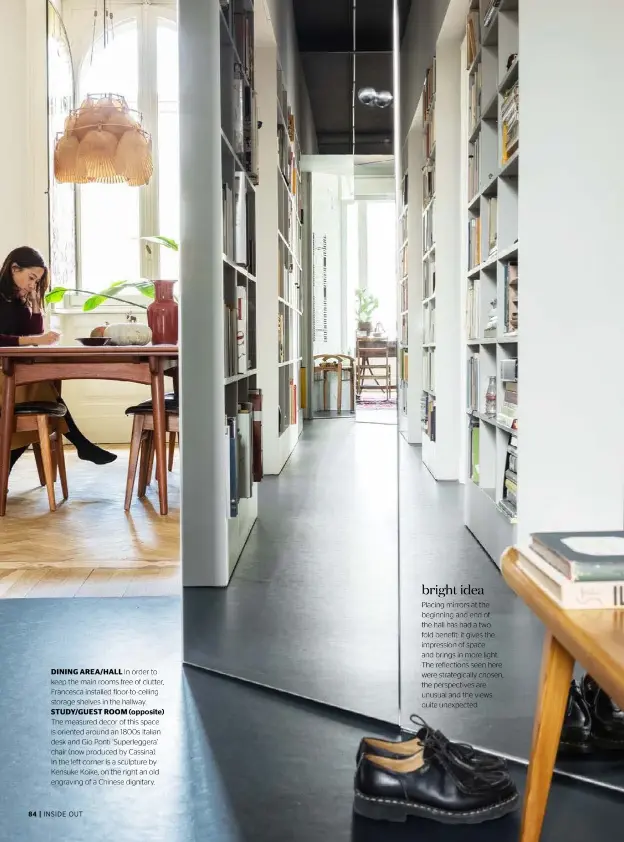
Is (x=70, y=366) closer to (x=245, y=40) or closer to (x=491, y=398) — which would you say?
(x=245, y=40)

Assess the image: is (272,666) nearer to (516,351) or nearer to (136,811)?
(136,811)

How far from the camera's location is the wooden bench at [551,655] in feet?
3.30

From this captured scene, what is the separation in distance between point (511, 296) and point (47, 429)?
3.02 meters

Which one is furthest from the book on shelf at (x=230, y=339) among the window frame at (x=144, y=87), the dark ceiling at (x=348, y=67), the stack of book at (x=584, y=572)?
the window frame at (x=144, y=87)

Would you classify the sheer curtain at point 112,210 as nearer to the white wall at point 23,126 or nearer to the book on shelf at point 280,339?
the white wall at point 23,126

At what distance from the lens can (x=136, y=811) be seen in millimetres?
1556

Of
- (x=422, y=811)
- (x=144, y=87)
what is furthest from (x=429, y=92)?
(x=144, y=87)

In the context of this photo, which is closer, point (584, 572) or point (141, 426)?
point (584, 572)

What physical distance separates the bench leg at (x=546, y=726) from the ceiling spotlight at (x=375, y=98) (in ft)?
3.65

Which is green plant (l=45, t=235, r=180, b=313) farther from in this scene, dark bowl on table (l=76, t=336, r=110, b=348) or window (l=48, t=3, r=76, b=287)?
window (l=48, t=3, r=76, b=287)

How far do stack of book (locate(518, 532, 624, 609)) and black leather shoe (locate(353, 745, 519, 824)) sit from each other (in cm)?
51

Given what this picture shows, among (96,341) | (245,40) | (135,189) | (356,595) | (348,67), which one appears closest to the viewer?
(348,67)

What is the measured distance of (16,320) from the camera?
4652 mm

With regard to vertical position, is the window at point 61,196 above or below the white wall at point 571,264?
above
